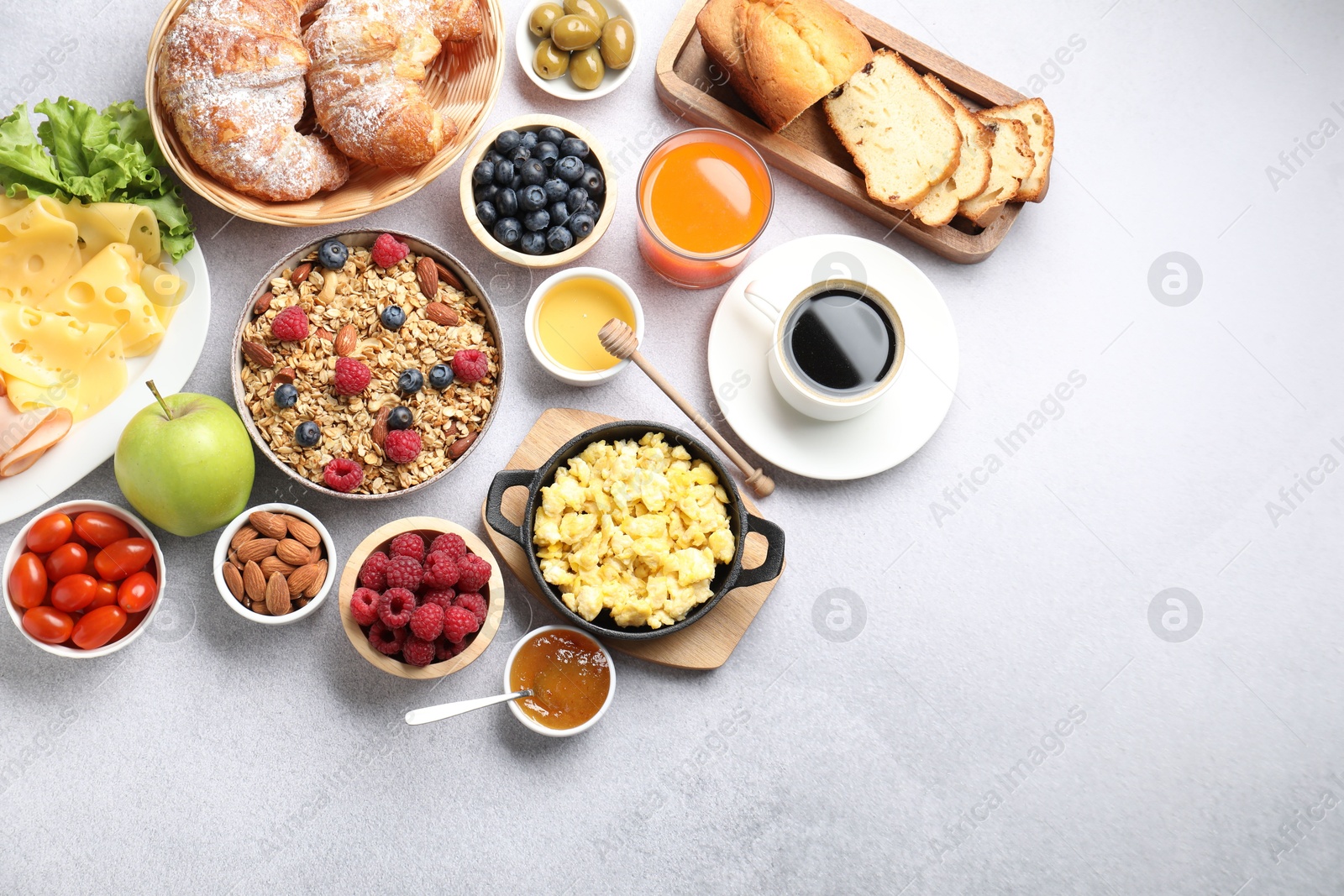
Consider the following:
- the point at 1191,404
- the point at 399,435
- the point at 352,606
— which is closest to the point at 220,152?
the point at 399,435

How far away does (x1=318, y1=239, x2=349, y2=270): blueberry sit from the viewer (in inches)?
59.9

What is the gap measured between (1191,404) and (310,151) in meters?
1.92

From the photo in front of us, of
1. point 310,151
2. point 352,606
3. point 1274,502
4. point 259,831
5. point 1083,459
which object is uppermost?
point 1274,502

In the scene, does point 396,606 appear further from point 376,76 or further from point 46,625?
point 376,76

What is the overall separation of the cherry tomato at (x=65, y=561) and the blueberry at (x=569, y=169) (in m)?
1.11

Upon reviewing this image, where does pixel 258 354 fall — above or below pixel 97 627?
above

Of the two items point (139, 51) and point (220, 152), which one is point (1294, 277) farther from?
point (139, 51)

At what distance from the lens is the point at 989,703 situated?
1730 mm

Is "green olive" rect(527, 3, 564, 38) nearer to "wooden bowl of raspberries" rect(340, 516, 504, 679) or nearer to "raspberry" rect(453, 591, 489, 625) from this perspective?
"wooden bowl of raspberries" rect(340, 516, 504, 679)

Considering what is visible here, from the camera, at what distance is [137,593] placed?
4.75 ft

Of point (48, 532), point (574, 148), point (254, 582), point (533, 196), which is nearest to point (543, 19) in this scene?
point (574, 148)

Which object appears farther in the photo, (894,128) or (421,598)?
(894,128)

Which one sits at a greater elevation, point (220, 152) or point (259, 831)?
point (220, 152)

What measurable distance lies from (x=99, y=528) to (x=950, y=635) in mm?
1677
